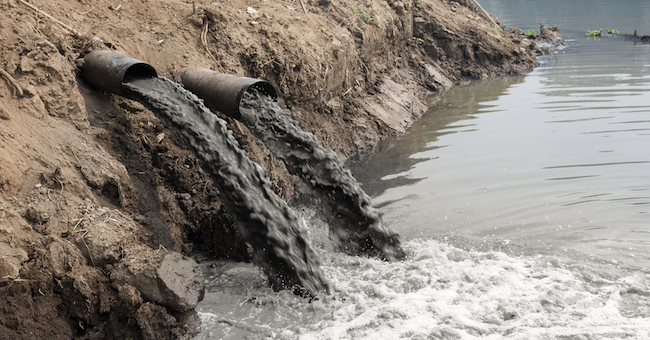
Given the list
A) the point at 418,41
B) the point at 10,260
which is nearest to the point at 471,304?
the point at 10,260

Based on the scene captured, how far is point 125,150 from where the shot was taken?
455 centimetres

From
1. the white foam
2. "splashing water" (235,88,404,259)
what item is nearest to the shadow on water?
"splashing water" (235,88,404,259)

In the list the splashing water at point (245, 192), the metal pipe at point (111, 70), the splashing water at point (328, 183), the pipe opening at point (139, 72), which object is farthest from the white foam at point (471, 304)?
the pipe opening at point (139, 72)

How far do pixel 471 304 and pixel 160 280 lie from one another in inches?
91.0

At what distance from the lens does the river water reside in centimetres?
344

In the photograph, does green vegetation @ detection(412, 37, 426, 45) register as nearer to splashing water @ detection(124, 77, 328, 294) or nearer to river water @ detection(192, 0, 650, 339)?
river water @ detection(192, 0, 650, 339)

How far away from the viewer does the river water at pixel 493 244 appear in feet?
11.3

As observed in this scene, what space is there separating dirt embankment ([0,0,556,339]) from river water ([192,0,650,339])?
0.52 meters

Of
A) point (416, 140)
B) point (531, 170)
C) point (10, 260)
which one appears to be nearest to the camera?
point (10, 260)

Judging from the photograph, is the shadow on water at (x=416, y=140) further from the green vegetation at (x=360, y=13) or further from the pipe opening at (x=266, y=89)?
the green vegetation at (x=360, y=13)

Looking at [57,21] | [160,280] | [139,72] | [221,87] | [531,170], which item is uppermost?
[57,21]

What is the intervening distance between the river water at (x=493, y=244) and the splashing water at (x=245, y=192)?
24 cm

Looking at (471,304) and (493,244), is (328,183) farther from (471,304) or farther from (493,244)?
(471,304)

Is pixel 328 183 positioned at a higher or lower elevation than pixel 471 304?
higher
